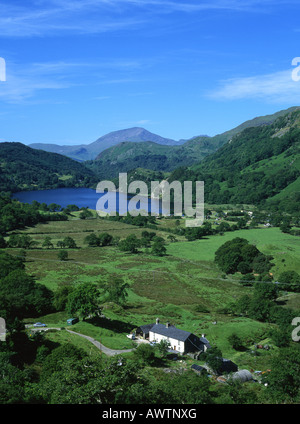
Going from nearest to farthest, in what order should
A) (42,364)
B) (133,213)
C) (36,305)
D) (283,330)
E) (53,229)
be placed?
(42,364) → (283,330) → (36,305) → (53,229) → (133,213)

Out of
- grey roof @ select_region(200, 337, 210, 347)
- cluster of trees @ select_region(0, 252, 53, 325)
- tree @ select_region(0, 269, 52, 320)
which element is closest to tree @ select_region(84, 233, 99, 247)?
cluster of trees @ select_region(0, 252, 53, 325)

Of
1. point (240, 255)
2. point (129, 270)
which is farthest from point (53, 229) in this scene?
point (240, 255)

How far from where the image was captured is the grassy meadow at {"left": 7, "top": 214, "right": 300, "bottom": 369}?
3747 cm

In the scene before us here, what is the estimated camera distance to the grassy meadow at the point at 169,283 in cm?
3747

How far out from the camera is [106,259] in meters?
73.5

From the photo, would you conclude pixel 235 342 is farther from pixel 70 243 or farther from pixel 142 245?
pixel 70 243

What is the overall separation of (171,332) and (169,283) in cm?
2384

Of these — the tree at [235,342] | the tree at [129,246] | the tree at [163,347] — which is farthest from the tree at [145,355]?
the tree at [129,246]

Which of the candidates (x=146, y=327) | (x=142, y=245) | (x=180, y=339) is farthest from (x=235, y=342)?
(x=142, y=245)

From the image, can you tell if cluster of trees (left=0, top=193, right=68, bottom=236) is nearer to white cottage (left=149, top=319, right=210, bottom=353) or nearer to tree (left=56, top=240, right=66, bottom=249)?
tree (left=56, top=240, right=66, bottom=249)

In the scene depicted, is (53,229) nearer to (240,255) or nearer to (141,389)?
(240,255)
